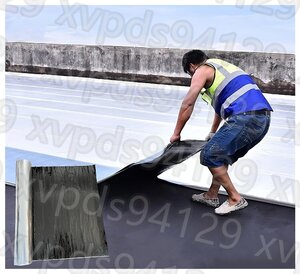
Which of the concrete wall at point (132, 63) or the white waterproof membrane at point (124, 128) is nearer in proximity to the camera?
the white waterproof membrane at point (124, 128)

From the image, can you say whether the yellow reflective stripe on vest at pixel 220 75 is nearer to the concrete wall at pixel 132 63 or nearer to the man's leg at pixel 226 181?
the man's leg at pixel 226 181

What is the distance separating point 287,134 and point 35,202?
2.54 metres

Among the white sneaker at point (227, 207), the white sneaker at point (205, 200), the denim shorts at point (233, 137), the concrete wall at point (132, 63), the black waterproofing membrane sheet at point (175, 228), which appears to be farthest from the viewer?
the concrete wall at point (132, 63)

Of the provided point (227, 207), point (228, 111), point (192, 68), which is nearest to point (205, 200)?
point (227, 207)

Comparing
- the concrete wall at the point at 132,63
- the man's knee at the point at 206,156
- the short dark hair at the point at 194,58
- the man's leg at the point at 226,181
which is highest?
the concrete wall at the point at 132,63

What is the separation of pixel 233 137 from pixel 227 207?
51 cm

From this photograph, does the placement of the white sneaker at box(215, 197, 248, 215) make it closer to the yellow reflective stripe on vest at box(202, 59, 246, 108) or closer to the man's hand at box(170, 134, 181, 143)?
the man's hand at box(170, 134, 181, 143)

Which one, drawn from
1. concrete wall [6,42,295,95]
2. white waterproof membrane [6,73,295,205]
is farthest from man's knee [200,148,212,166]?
concrete wall [6,42,295,95]

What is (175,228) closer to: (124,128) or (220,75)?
(220,75)

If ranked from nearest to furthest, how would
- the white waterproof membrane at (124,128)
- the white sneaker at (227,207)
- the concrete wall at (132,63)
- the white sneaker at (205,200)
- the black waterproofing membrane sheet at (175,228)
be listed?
the black waterproofing membrane sheet at (175,228), the white sneaker at (227,207), the white sneaker at (205,200), the white waterproof membrane at (124,128), the concrete wall at (132,63)

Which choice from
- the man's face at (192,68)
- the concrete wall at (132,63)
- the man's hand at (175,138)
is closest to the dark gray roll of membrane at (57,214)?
the man's hand at (175,138)

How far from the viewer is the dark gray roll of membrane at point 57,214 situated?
2.60 meters

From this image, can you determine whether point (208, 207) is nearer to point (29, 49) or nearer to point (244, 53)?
point (244, 53)

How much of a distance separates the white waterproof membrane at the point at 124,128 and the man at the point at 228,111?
1.67 ft
